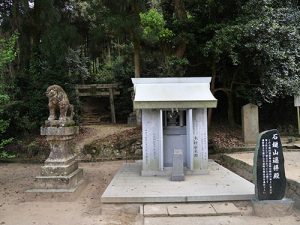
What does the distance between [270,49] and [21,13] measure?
1010cm

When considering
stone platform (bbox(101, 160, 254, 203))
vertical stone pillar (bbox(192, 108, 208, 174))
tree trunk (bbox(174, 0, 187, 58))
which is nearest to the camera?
stone platform (bbox(101, 160, 254, 203))

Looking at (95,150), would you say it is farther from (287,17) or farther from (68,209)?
(287,17)

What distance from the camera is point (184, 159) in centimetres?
913

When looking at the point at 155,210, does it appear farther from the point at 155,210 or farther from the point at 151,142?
the point at 151,142

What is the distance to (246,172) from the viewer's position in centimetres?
927

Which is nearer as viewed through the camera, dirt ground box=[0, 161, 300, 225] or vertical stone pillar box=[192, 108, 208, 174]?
dirt ground box=[0, 161, 300, 225]

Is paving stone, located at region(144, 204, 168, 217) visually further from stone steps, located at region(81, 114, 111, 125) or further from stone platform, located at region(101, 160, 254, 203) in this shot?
stone steps, located at region(81, 114, 111, 125)

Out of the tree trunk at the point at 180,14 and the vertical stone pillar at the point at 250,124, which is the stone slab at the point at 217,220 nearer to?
the vertical stone pillar at the point at 250,124

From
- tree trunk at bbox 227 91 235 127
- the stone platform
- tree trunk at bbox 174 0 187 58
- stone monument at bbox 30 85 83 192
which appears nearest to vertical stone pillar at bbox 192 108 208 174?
the stone platform

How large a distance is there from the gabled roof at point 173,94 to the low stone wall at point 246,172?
7.20 ft

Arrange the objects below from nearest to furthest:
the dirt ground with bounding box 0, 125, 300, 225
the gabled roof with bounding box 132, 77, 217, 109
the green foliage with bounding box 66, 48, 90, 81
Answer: the dirt ground with bounding box 0, 125, 300, 225 < the gabled roof with bounding box 132, 77, 217, 109 < the green foliage with bounding box 66, 48, 90, 81

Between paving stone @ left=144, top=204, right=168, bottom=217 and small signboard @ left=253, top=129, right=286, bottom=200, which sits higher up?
small signboard @ left=253, top=129, right=286, bottom=200

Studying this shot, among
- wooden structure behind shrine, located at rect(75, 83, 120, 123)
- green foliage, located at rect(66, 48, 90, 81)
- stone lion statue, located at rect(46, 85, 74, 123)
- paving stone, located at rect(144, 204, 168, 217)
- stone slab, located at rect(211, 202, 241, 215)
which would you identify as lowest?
stone slab, located at rect(211, 202, 241, 215)

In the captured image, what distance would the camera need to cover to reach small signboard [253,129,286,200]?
5.98 m
